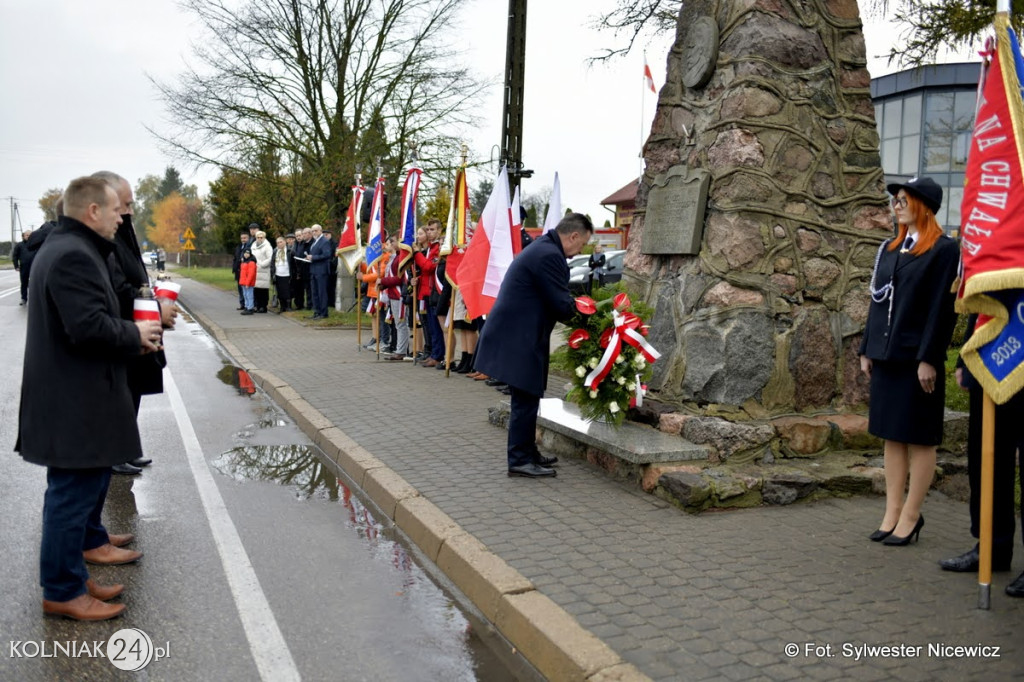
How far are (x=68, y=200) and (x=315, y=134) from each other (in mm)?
23184

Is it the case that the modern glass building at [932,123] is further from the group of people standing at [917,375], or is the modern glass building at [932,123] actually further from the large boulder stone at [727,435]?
the group of people standing at [917,375]

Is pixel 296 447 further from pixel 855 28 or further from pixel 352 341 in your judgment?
pixel 352 341

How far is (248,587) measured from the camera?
15.8ft

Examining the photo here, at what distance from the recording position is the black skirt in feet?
17.0

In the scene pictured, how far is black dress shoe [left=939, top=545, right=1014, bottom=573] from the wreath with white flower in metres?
2.56

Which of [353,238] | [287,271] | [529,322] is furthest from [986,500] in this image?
[287,271]

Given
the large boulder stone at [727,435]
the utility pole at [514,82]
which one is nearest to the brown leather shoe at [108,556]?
the large boulder stone at [727,435]

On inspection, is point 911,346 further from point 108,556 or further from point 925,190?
point 108,556

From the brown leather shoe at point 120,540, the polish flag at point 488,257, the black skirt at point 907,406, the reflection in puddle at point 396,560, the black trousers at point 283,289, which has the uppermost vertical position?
the polish flag at point 488,257

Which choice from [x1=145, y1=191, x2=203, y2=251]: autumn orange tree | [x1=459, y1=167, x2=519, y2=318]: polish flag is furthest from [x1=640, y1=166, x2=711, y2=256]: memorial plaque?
[x1=145, y1=191, x2=203, y2=251]: autumn orange tree

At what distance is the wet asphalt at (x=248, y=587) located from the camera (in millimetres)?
3953

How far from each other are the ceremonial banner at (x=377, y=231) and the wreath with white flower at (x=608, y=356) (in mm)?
8394

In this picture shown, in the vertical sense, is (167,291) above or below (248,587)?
above

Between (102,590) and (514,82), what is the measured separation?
436 inches
